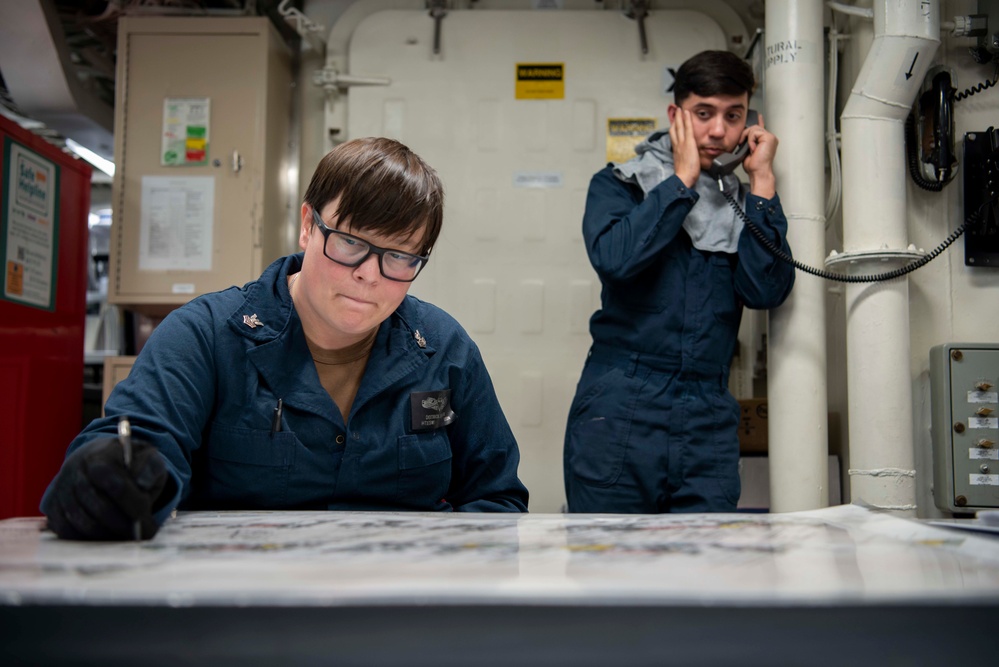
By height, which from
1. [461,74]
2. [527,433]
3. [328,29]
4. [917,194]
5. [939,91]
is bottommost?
[527,433]

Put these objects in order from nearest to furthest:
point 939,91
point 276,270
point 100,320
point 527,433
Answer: point 276,270, point 939,91, point 527,433, point 100,320

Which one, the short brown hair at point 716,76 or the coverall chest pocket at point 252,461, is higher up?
the short brown hair at point 716,76

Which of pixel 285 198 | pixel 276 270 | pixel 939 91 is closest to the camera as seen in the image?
pixel 276 270

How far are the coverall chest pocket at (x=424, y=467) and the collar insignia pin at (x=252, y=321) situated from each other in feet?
1.03

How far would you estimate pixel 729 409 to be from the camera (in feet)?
7.23

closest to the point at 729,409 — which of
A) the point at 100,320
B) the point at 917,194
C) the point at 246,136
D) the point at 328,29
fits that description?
the point at 917,194

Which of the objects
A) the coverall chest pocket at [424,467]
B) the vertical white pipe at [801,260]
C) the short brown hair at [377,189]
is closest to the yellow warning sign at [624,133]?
the vertical white pipe at [801,260]

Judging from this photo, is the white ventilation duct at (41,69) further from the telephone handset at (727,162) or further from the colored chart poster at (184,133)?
the telephone handset at (727,162)

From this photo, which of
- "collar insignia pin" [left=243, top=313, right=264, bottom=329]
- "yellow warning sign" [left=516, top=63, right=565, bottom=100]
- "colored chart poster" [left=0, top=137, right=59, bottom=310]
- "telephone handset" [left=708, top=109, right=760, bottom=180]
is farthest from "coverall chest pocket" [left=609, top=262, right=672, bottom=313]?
"colored chart poster" [left=0, top=137, right=59, bottom=310]

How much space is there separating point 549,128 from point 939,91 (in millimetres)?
1375

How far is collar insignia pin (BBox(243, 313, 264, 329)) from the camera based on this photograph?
142 cm

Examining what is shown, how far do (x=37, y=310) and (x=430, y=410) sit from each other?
2144 millimetres

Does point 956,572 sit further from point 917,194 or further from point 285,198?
point 285,198

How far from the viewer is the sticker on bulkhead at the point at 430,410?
4.86 ft
